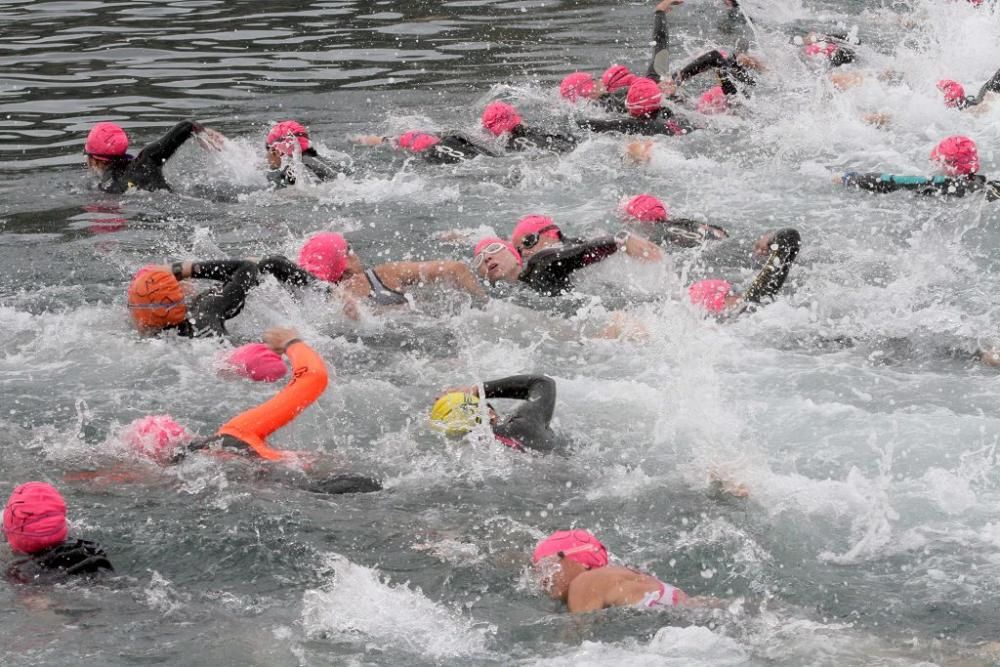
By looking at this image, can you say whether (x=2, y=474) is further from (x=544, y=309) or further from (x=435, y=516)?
(x=544, y=309)

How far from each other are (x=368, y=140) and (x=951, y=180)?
594cm

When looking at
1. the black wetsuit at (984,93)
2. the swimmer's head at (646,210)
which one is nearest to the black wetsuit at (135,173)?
the swimmer's head at (646,210)

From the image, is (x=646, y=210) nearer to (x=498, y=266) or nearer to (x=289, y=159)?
(x=498, y=266)

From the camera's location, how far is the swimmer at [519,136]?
44.3 feet

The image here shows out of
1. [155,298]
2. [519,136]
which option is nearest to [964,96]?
[519,136]

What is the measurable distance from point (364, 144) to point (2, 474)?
7241 millimetres

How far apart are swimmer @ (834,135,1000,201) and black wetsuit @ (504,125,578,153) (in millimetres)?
3304

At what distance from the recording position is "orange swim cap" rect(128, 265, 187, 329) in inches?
339

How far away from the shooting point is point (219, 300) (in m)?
8.90

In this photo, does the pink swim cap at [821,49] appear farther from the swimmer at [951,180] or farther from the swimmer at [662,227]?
the swimmer at [662,227]

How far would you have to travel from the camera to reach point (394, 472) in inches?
293

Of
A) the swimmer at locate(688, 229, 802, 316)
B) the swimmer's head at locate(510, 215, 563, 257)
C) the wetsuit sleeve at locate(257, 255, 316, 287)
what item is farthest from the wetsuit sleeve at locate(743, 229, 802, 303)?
the wetsuit sleeve at locate(257, 255, 316, 287)

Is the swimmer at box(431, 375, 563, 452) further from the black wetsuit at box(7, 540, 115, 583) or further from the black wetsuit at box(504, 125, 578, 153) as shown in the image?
the black wetsuit at box(504, 125, 578, 153)

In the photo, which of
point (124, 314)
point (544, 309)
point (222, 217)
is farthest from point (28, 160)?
point (544, 309)
